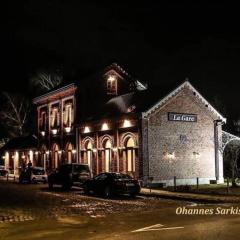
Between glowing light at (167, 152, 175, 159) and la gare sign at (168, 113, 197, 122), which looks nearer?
glowing light at (167, 152, 175, 159)

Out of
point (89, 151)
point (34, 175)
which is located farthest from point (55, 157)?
point (89, 151)

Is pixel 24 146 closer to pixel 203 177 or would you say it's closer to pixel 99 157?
pixel 99 157

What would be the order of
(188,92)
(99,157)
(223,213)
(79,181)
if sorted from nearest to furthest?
1. (223,213)
2. (79,181)
3. (188,92)
4. (99,157)

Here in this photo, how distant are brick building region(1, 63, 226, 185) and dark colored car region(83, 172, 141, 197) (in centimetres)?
601

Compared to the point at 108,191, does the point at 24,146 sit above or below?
above

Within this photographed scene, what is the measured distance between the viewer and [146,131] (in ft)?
111

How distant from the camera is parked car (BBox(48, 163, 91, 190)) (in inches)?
1300

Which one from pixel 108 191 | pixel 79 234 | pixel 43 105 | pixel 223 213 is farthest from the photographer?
pixel 43 105

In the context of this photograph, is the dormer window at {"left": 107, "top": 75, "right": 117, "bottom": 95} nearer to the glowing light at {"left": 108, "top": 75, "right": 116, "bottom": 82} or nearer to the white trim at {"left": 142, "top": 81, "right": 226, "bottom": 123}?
the glowing light at {"left": 108, "top": 75, "right": 116, "bottom": 82}

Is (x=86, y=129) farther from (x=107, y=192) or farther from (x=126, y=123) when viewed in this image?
(x=107, y=192)

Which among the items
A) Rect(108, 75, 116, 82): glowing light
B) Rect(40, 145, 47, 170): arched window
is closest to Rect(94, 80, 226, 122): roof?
Rect(108, 75, 116, 82): glowing light

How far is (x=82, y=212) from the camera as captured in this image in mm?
19078

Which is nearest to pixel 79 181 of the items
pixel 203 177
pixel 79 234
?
pixel 203 177

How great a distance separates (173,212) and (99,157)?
2051 centimetres
